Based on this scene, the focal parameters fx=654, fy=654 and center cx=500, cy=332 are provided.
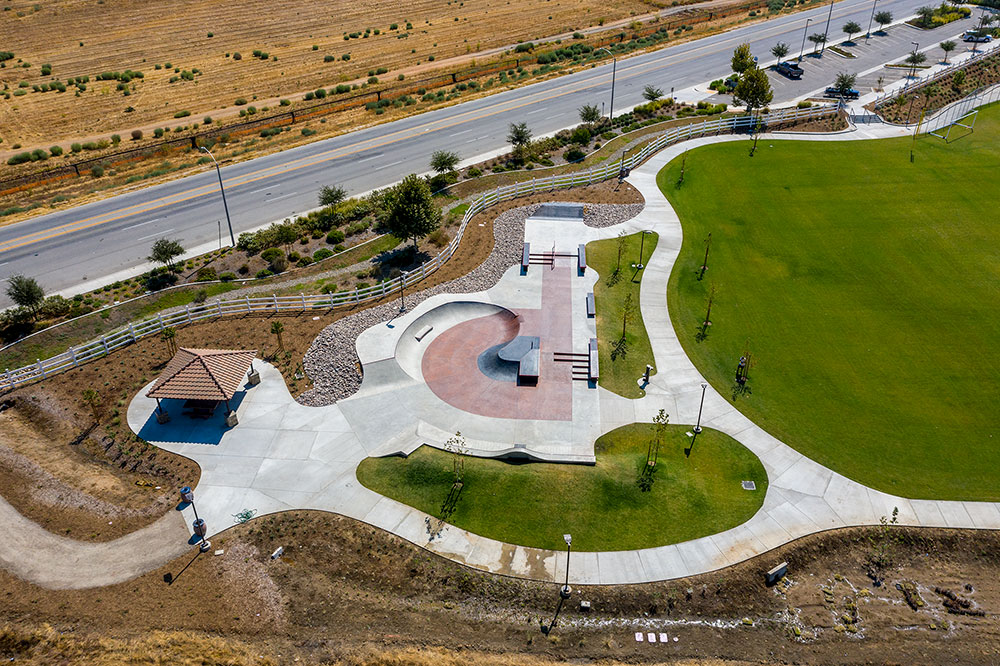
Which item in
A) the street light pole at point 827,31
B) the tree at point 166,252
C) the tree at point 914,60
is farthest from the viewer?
the street light pole at point 827,31

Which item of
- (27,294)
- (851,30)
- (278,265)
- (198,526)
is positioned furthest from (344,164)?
(851,30)

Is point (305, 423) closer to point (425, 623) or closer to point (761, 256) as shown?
point (425, 623)

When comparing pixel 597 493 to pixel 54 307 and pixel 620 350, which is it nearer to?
pixel 620 350

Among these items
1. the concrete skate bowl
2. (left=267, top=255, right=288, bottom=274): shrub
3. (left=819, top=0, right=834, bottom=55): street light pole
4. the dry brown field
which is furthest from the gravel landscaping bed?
(left=819, top=0, right=834, bottom=55): street light pole

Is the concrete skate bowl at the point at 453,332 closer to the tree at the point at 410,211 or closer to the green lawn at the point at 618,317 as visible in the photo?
the green lawn at the point at 618,317

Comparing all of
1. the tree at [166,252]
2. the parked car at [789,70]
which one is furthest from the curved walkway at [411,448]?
the parked car at [789,70]

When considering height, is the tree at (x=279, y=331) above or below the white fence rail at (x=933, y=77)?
below

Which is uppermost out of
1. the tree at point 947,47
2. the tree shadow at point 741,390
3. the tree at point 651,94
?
the tree at point 947,47
